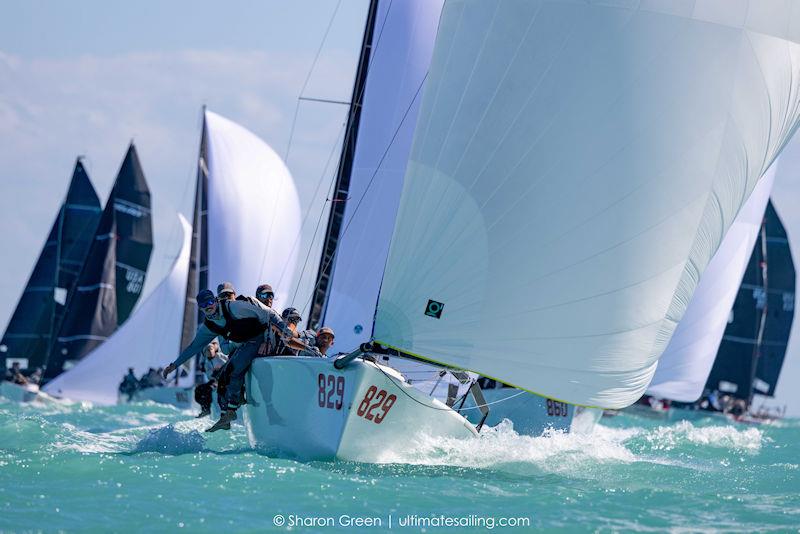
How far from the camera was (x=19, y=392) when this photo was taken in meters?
31.6

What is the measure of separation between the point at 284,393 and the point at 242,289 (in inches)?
705

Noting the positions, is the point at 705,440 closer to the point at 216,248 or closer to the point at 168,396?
the point at 216,248

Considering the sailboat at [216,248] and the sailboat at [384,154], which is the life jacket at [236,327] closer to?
the sailboat at [384,154]

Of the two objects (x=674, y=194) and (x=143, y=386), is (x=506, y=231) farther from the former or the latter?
(x=143, y=386)

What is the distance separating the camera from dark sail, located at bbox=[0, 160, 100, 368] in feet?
127

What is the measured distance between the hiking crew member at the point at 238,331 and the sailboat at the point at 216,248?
16.1 m

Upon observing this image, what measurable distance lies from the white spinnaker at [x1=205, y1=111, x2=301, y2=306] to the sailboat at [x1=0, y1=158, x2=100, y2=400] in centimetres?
1040

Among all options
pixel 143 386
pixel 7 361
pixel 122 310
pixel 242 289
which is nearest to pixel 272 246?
pixel 242 289

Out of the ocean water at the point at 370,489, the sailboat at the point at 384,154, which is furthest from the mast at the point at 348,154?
the ocean water at the point at 370,489

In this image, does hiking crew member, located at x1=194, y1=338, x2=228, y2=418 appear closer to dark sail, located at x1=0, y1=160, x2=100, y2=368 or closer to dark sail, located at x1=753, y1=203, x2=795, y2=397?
dark sail, located at x1=0, y1=160, x2=100, y2=368

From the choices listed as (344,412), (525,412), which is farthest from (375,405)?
A: (525,412)

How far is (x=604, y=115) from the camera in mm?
10398

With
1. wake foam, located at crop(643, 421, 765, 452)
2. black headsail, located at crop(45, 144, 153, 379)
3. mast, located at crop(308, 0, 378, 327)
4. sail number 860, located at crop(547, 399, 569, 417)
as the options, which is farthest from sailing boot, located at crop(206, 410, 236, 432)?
black headsail, located at crop(45, 144, 153, 379)

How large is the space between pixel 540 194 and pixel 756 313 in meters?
32.9
